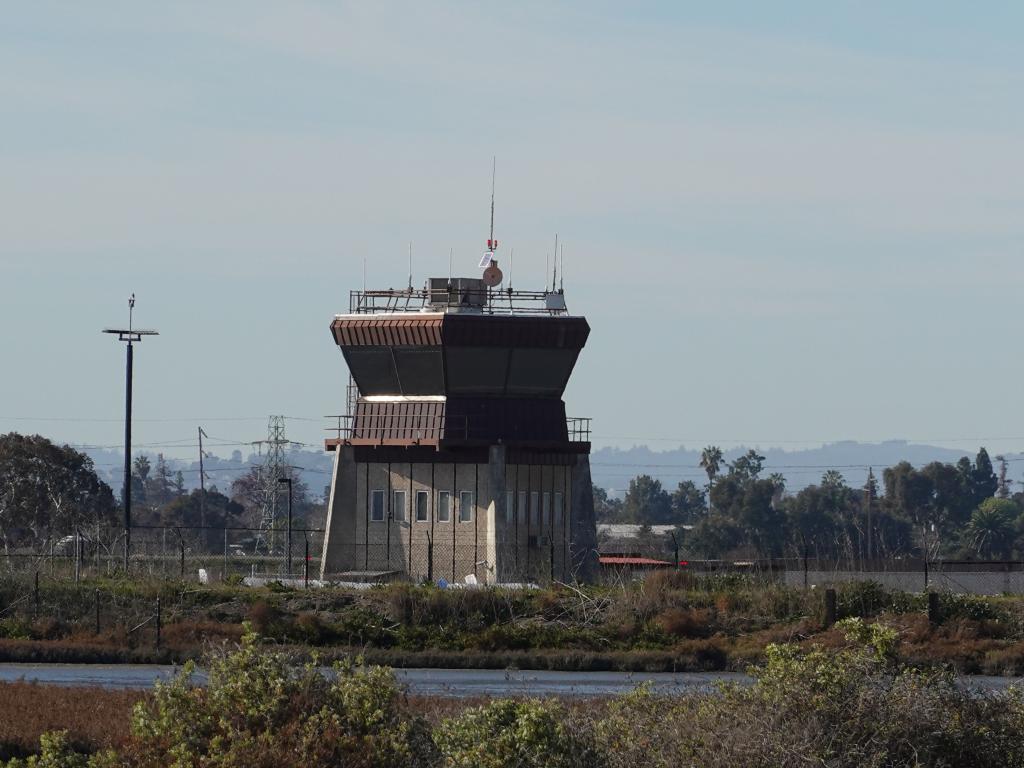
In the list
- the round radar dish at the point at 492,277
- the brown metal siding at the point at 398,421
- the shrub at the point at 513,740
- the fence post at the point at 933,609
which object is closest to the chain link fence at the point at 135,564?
the brown metal siding at the point at 398,421

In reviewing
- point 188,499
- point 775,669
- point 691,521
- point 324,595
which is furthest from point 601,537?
point 775,669

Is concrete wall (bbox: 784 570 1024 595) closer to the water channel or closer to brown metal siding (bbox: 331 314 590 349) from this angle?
brown metal siding (bbox: 331 314 590 349)

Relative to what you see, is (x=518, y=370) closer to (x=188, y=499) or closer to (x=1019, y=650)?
(x=1019, y=650)

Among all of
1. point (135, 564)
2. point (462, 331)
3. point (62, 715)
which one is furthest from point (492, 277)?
point (62, 715)

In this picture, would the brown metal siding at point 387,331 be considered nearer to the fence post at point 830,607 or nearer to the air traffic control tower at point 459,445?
the air traffic control tower at point 459,445

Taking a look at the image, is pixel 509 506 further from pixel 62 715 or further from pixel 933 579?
pixel 62 715

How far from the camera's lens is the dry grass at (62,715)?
91.7 ft

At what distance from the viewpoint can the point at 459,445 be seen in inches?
2584

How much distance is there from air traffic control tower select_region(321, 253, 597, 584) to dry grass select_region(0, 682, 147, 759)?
30642 mm

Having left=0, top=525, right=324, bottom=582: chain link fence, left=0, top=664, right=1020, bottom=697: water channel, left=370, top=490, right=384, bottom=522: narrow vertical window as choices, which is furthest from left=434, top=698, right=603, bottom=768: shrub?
left=370, top=490, right=384, bottom=522: narrow vertical window

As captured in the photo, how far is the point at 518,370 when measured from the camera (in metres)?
66.9

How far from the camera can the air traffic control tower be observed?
2584 inches

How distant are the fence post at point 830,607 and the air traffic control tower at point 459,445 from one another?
13.7m

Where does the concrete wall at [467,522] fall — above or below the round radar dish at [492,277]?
below
